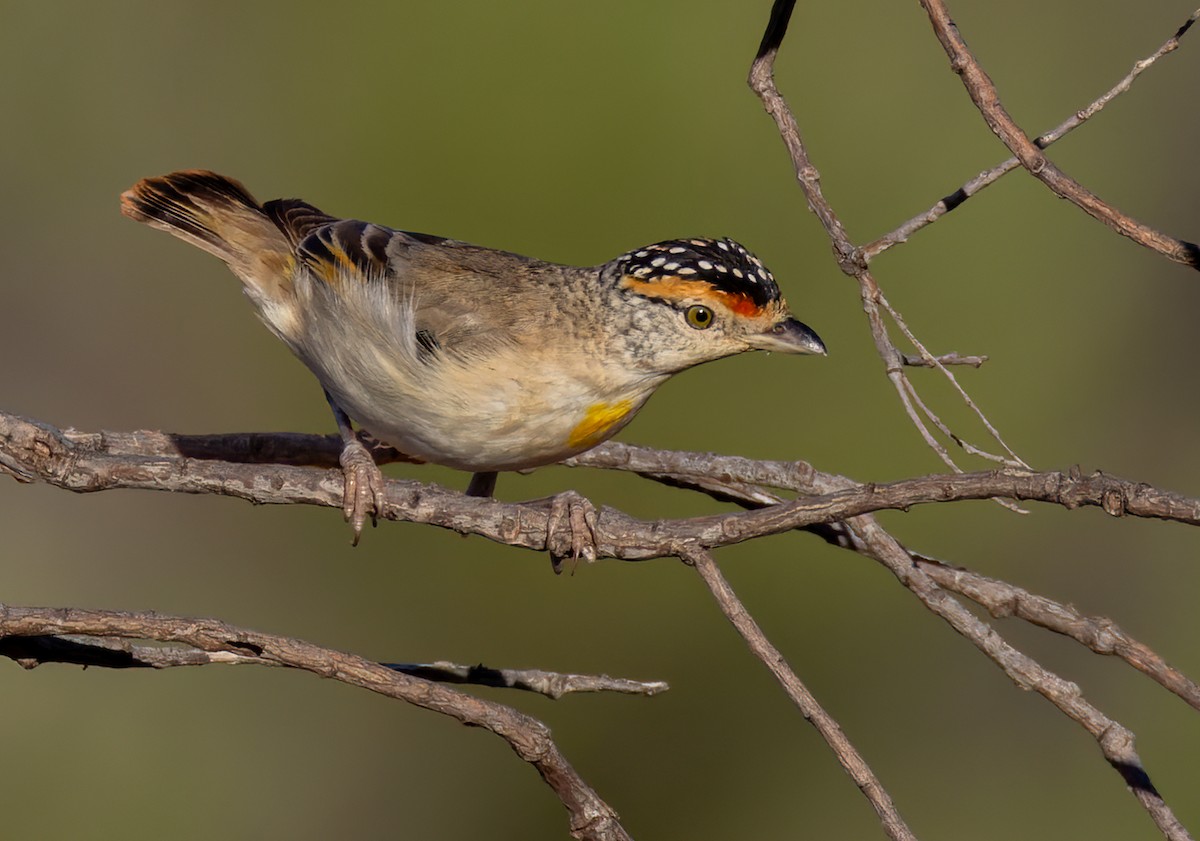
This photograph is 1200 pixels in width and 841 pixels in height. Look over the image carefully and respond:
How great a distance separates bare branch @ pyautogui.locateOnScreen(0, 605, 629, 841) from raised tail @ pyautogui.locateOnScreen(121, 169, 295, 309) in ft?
8.30

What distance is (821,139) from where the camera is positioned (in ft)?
29.1

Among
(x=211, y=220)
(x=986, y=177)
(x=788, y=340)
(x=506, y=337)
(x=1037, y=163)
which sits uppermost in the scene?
(x=211, y=220)

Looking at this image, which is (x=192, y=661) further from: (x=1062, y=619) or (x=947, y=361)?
(x=1062, y=619)

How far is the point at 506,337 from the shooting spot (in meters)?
4.10

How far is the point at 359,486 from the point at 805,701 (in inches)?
58.2

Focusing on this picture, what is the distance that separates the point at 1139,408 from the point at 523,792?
17.1 ft

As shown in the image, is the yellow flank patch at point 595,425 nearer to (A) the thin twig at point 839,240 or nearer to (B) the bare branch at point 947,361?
(A) the thin twig at point 839,240

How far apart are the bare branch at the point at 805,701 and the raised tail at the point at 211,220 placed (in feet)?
8.99

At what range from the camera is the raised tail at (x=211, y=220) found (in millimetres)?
4984

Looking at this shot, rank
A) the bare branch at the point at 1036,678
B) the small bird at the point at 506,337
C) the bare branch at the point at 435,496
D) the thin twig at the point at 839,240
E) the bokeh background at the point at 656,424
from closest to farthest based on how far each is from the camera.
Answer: the bare branch at the point at 435,496
the bare branch at the point at 1036,678
the thin twig at the point at 839,240
the small bird at the point at 506,337
the bokeh background at the point at 656,424

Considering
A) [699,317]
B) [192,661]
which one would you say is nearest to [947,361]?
[699,317]

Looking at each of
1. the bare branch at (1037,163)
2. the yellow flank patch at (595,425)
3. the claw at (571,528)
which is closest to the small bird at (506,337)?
the yellow flank patch at (595,425)

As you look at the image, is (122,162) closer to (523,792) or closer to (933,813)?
(523,792)


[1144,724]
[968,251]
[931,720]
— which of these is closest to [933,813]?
[931,720]
